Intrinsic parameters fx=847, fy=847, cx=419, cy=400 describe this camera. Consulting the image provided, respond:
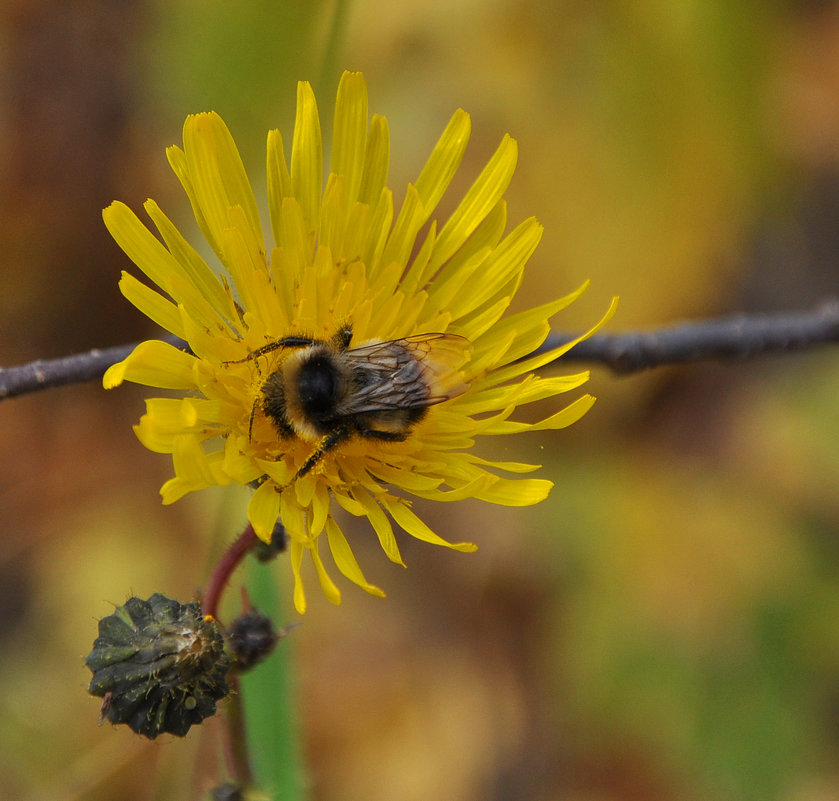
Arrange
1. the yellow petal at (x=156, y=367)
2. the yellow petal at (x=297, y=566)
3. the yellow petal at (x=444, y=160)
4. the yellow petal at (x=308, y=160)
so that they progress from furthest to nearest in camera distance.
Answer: the yellow petal at (x=444, y=160), the yellow petal at (x=308, y=160), the yellow petal at (x=156, y=367), the yellow petal at (x=297, y=566)

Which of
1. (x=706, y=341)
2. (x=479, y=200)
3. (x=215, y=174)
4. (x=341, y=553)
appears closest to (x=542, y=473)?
(x=706, y=341)

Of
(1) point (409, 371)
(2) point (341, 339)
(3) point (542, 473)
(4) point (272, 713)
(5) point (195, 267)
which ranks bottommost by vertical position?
(4) point (272, 713)

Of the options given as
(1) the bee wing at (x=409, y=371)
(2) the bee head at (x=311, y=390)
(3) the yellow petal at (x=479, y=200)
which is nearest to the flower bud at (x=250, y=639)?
(2) the bee head at (x=311, y=390)

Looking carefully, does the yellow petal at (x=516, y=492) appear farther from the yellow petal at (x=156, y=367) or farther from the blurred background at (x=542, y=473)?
the blurred background at (x=542, y=473)

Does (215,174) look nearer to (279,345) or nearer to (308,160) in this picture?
(308,160)

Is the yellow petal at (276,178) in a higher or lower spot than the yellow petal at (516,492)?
higher

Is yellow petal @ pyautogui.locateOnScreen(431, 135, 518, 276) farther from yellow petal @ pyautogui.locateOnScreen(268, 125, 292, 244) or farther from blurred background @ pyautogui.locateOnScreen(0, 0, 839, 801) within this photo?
blurred background @ pyautogui.locateOnScreen(0, 0, 839, 801)

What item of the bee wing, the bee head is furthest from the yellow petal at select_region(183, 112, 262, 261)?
the bee wing
